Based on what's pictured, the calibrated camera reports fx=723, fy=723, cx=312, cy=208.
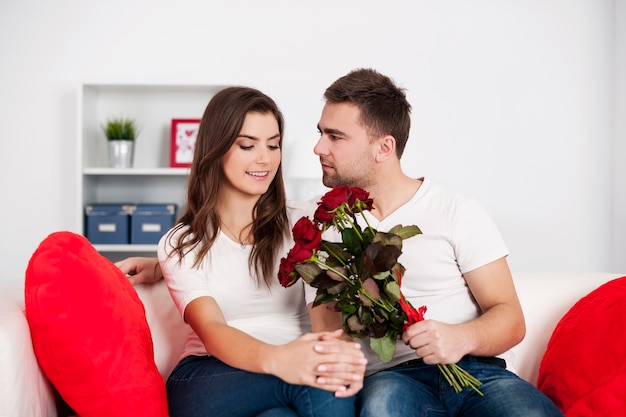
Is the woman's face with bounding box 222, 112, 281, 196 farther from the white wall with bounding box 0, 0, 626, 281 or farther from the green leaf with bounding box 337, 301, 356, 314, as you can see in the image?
the white wall with bounding box 0, 0, 626, 281

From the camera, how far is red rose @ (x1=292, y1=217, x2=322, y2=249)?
1569 mm

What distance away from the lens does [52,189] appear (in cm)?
473

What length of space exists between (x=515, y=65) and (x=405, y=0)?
83 cm

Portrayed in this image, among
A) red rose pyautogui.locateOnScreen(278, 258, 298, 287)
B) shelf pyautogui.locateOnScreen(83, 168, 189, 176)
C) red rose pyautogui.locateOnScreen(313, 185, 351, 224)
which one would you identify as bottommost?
red rose pyautogui.locateOnScreen(278, 258, 298, 287)

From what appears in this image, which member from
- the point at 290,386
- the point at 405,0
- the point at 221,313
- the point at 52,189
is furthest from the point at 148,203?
the point at 290,386

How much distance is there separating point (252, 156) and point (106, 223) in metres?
2.49

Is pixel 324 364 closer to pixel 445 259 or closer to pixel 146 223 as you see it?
pixel 445 259

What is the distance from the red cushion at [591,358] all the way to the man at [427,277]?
5.2 inches

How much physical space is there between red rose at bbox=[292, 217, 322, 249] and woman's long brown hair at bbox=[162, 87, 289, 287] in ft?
1.57

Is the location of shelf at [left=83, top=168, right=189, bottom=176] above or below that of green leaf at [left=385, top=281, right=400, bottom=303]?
above

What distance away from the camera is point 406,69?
468 centimetres

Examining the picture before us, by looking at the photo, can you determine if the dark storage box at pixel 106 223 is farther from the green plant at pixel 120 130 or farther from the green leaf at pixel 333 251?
the green leaf at pixel 333 251

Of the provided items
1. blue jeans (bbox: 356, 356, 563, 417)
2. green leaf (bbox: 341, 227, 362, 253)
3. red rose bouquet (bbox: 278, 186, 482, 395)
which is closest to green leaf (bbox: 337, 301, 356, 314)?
red rose bouquet (bbox: 278, 186, 482, 395)

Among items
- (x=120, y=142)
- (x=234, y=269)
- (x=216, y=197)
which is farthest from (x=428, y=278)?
(x=120, y=142)
